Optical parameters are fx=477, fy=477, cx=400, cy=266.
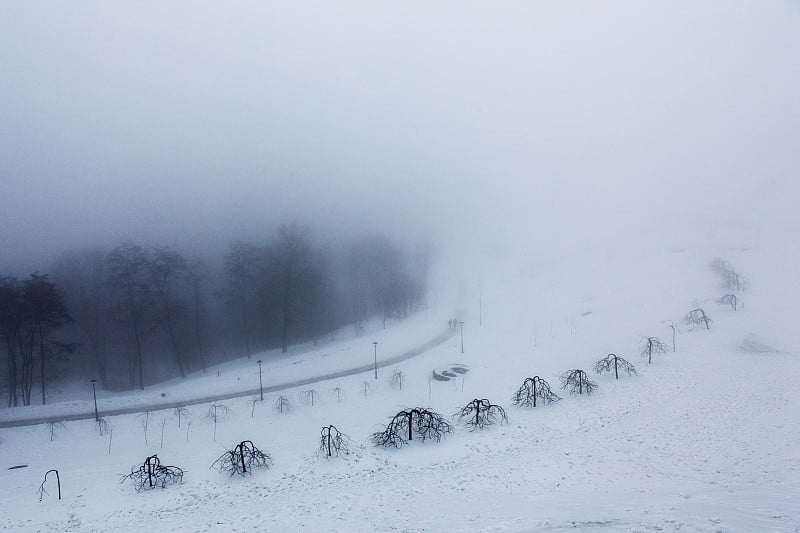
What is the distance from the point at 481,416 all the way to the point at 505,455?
4.06 meters

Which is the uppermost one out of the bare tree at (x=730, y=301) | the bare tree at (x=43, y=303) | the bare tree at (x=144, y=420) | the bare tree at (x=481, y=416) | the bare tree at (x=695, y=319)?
the bare tree at (x=43, y=303)

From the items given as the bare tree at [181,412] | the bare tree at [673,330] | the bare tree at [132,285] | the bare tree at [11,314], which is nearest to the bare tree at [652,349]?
the bare tree at [673,330]

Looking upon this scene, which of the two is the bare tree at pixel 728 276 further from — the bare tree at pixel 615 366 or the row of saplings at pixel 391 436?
the row of saplings at pixel 391 436

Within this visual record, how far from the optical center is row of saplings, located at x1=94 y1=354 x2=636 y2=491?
1850 centimetres

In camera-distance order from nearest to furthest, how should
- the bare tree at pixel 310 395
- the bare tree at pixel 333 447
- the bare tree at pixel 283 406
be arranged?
the bare tree at pixel 333 447 → the bare tree at pixel 283 406 → the bare tree at pixel 310 395

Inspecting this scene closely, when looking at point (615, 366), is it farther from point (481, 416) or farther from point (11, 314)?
point (11, 314)

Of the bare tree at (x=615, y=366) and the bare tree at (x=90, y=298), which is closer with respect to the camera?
the bare tree at (x=615, y=366)

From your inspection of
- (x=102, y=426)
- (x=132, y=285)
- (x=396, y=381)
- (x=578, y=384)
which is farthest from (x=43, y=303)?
(x=578, y=384)

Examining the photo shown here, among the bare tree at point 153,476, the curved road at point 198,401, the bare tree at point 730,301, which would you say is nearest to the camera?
the bare tree at point 153,476

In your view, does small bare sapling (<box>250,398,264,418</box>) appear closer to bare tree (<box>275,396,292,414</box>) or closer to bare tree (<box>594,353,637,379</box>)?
bare tree (<box>275,396,292,414</box>)

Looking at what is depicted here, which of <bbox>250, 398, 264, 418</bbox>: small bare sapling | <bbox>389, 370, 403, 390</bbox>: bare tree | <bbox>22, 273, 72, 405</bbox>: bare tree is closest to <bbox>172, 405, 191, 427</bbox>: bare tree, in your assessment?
<bbox>250, 398, 264, 418</bbox>: small bare sapling

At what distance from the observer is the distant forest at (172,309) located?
38375mm

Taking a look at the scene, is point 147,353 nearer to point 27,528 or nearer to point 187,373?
point 187,373

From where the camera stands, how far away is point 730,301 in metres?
37.7
